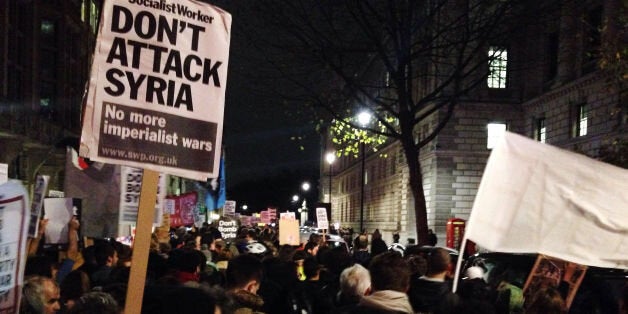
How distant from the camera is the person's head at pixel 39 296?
4305 mm

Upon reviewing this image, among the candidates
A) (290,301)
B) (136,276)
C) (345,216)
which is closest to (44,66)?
(290,301)

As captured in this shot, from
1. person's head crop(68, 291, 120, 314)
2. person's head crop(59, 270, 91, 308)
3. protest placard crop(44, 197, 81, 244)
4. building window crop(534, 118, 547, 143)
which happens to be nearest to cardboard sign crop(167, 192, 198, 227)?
protest placard crop(44, 197, 81, 244)

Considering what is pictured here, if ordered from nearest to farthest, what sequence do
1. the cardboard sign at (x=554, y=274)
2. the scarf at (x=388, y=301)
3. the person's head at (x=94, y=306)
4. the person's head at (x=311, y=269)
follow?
the person's head at (x=94, y=306)
the scarf at (x=388, y=301)
the cardboard sign at (x=554, y=274)
the person's head at (x=311, y=269)

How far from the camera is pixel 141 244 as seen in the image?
11.9 ft

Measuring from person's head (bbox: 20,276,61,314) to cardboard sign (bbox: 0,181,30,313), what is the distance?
104 centimetres

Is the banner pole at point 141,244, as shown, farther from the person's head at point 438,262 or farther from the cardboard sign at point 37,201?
the person's head at point 438,262

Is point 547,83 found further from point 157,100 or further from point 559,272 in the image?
point 157,100

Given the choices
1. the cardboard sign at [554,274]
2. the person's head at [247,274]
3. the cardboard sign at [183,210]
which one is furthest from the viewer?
the cardboard sign at [183,210]

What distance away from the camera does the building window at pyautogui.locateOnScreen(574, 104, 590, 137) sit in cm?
3325

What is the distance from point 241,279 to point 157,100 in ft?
6.10

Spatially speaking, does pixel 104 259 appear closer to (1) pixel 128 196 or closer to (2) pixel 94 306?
(1) pixel 128 196

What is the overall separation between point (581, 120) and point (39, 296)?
33717 millimetres

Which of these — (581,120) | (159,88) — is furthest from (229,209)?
(159,88)

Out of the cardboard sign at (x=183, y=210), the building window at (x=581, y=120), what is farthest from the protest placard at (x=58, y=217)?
the building window at (x=581, y=120)
